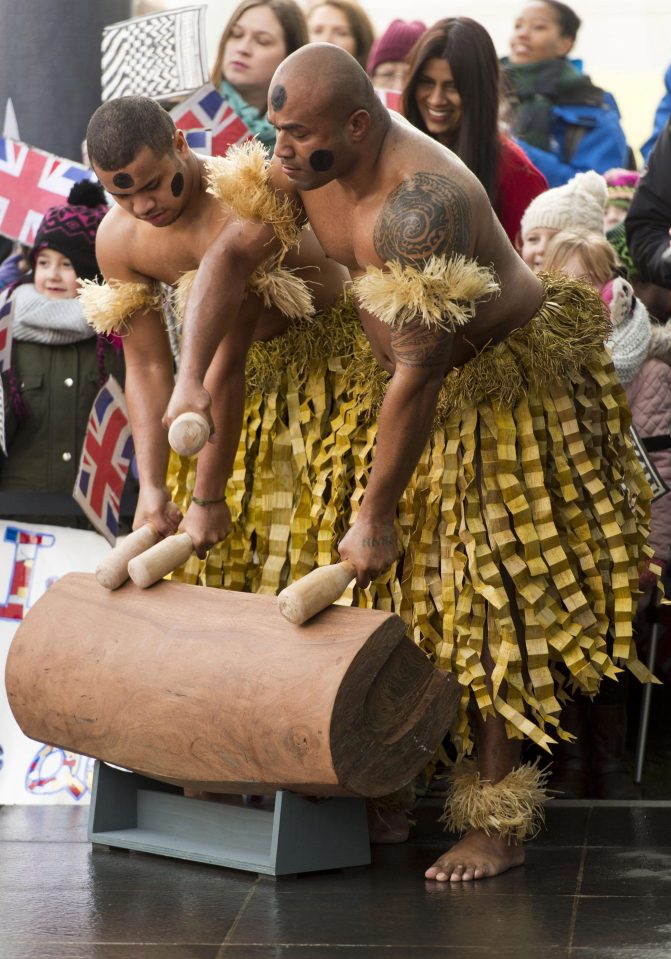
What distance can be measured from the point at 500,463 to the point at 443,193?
605 mm

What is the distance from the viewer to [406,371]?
103 inches

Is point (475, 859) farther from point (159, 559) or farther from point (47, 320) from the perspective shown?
point (47, 320)

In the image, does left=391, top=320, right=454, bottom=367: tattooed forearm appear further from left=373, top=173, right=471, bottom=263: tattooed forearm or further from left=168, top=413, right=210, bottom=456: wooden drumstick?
left=168, top=413, right=210, bottom=456: wooden drumstick

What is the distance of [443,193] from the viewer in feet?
8.34

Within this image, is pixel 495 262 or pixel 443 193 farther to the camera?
pixel 495 262

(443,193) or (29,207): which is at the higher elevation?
(29,207)

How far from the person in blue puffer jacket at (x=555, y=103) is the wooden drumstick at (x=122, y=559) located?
1835 millimetres

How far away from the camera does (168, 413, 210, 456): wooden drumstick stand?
8.36 ft

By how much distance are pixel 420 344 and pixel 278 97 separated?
0.50 meters

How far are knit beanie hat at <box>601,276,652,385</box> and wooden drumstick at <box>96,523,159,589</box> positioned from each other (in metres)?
1.38

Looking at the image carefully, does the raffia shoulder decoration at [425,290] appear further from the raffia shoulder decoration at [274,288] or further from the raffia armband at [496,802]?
the raffia armband at [496,802]

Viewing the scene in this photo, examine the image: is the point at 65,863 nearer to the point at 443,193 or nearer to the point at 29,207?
the point at 443,193

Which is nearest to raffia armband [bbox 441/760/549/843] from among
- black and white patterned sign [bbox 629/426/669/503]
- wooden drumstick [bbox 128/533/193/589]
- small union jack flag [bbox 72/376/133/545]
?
wooden drumstick [bbox 128/533/193/589]

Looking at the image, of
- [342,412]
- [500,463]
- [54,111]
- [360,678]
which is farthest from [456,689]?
[54,111]
